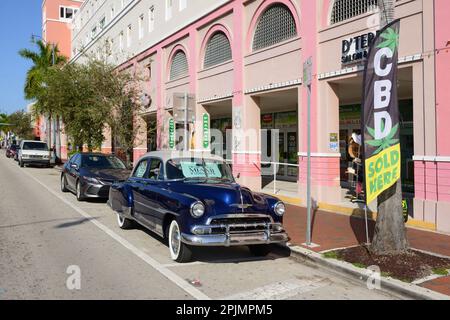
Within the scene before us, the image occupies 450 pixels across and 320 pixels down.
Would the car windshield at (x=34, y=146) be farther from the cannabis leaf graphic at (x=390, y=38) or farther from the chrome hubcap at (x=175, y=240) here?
the cannabis leaf graphic at (x=390, y=38)

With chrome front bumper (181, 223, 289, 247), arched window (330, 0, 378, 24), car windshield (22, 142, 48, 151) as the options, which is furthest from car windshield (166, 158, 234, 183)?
car windshield (22, 142, 48, 151)

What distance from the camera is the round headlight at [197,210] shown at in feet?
20.5

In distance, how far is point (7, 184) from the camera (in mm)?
18734

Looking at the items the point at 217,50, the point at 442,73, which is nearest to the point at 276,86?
the point at 217,50

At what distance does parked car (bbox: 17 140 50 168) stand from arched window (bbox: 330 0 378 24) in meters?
25.3

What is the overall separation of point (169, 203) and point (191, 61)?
13.6 metres

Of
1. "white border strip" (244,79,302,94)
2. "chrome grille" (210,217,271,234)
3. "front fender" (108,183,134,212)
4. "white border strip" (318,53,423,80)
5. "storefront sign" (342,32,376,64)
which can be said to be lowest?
"chrome grille" (210,217,271,234)

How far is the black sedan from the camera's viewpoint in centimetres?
1313

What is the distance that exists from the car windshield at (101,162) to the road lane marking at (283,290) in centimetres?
983

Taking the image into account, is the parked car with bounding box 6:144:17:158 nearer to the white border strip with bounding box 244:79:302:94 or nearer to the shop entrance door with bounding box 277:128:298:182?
the shop entrance door with bounding box 277:128:298:182

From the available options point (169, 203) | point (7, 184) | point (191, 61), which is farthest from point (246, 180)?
point (7, 184)

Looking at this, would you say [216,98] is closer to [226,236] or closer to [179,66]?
[179,66]
